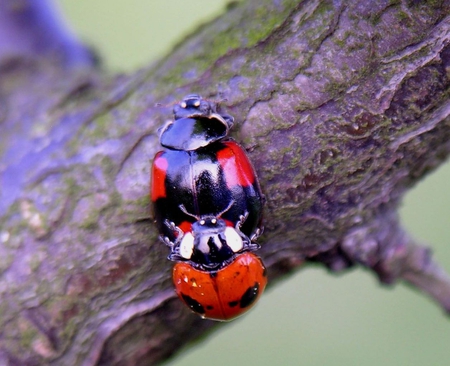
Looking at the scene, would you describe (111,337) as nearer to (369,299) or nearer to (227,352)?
(227,352)

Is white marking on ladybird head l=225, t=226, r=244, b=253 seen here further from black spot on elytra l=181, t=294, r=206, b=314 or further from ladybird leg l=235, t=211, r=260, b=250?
black spot on elytra l=181, t=294, r=206, b=314

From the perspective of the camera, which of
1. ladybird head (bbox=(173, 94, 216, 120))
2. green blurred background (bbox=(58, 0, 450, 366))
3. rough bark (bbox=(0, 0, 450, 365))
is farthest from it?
green blurred background (bbox=(58, 0, 450, 366))

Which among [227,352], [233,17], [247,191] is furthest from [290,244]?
[227,352]

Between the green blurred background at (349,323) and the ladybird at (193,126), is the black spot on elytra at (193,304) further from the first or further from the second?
the green blurred background at (349,323)

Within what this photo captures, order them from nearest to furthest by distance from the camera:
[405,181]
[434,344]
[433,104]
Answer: [433,104]
[405,181]
[434,344]

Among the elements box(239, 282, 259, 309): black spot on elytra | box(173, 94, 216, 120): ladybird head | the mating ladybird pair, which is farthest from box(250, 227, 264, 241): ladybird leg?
box(173, 94, 216, 120): ladybird head

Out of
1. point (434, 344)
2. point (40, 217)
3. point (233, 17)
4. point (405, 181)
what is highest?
point (233, 17)
